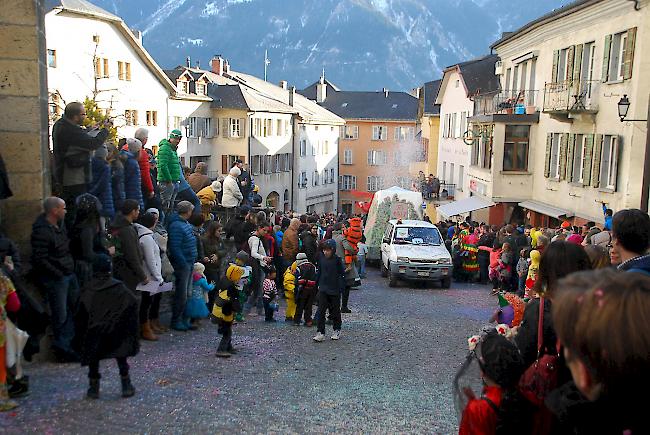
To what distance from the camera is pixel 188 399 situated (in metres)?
7.73

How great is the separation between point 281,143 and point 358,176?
81.4ft

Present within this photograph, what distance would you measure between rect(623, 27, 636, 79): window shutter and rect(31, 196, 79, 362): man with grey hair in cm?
1912

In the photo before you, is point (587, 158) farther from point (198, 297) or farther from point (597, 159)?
point (198, 297)

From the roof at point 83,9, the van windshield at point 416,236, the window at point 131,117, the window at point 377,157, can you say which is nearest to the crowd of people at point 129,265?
the van windshield at point 416,236

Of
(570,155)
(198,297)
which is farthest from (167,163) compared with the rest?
(570,155)

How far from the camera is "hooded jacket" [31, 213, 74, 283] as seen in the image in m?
8.00

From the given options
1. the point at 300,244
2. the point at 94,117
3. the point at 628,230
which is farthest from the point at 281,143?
the point at 628,230

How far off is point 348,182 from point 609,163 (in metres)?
62.7

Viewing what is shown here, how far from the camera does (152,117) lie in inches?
1966

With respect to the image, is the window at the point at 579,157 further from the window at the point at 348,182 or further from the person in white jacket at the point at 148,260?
the window at the point at 348,182

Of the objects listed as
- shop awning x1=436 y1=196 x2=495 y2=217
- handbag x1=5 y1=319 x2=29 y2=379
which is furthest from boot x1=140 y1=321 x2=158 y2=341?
shop awning x1=436 y1=196 x2=495 y2=217

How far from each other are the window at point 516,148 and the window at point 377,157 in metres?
53.2

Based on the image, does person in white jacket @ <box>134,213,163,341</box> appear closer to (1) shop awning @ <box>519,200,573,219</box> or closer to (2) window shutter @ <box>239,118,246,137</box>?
(1) shop awning @ <box>519,200,573,219</box>

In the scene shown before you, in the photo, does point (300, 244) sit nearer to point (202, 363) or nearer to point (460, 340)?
point (460, 340)
